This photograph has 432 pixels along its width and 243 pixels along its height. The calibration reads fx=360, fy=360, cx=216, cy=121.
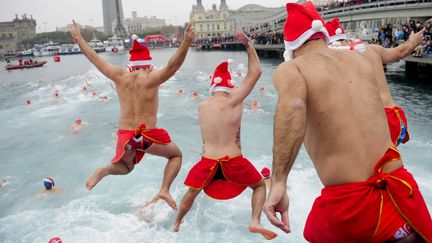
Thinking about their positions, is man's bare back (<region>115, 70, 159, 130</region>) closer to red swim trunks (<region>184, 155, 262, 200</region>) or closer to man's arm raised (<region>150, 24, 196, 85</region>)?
man's arm raised (<region>150, 24, 196, 85</region>)

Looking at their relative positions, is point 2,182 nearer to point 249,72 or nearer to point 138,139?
point 138,139

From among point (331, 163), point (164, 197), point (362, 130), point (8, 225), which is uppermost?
point (362, 130)

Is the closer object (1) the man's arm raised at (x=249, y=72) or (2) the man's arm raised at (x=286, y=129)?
(2) the man's arm raised at (x=286, y=129)

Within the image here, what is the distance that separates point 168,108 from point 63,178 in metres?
8.98

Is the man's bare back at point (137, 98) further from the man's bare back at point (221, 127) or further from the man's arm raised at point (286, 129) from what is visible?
the man's arm raised at point (286, 129)

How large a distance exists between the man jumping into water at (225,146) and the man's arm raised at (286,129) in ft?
6.32

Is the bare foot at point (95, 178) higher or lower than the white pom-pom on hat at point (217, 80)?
lower

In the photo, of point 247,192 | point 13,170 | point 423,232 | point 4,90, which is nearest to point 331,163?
point 423,232

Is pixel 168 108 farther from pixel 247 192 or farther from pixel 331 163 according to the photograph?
pixel 331 163

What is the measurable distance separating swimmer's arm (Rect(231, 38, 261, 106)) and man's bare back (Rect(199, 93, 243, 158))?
9 cm

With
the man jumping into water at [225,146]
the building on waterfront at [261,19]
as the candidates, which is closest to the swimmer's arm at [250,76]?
the man jumping into water at [225,146]

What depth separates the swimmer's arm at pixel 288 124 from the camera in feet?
7.02

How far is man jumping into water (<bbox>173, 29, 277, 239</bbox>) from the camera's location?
166 inches

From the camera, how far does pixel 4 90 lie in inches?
1123
